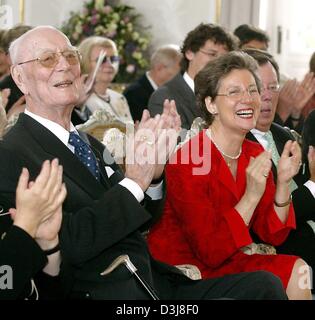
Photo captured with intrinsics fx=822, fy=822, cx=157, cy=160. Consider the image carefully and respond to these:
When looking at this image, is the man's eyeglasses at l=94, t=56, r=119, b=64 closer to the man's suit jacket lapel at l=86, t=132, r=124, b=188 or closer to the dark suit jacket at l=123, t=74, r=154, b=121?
the dark suit jacket at l=123, t=74, r=154, b=121

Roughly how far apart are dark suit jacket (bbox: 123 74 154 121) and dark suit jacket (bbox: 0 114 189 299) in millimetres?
3934

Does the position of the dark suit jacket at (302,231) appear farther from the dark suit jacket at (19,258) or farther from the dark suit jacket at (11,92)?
the dark suit jacket at (11,92)

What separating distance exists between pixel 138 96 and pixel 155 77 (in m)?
0.33

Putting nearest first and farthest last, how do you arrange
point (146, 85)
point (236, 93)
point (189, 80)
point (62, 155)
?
point (62, 155)
point (236, 93)
point (189, 80)
point (146, 85)

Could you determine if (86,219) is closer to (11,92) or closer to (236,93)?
(236,93)

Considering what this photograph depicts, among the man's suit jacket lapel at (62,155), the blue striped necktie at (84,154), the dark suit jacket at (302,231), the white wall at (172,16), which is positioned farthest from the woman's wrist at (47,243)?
the white wall at (172,16)

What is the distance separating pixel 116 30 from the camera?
8.12m

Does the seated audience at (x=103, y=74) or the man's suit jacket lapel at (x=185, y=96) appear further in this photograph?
the seated audience at (x=103, y=74)

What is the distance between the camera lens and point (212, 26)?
17.8 feet

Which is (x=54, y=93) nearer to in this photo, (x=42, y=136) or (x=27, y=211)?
(x=42, y=136)

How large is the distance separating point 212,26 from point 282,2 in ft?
11.4

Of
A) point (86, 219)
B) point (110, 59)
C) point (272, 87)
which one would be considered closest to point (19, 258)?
point (86, 219)

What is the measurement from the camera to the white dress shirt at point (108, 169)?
2.79 meters

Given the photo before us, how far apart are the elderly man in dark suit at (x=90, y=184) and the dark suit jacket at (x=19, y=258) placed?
210 mm
